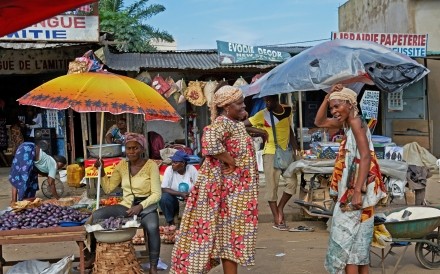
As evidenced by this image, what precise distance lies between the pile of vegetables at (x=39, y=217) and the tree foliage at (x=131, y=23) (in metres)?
17.1

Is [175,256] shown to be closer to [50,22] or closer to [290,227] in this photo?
[290,227]

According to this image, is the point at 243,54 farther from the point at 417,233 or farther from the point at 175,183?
the point at 417,233

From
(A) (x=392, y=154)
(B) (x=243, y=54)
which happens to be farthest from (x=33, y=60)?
(A) (x=392, y=154)

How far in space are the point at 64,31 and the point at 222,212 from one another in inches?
307

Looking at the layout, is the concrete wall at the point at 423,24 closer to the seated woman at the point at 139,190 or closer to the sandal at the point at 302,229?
the sandal at the point at 302,229

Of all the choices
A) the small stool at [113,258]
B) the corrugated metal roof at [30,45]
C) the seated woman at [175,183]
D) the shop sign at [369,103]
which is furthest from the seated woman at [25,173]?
the shop sign at [369,103]

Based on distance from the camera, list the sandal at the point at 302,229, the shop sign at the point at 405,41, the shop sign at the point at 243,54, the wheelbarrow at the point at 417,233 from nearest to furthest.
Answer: the wheelbarrow at the point at 417,233 → the sandal at the point at 302,229 → the shop sign at the point at 243,54 → the shop sign at the point at 405,41

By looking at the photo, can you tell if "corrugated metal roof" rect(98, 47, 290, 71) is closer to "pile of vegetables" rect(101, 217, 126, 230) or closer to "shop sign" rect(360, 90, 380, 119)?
"shop sign" rect(360, 90, 380, 119)

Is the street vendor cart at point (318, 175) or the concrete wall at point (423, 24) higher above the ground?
the concrete wall at point (423, 24)

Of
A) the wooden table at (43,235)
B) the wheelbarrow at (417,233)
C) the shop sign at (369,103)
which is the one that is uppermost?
the shop sign at (369,103)

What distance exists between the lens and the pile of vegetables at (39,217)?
4.73 metres

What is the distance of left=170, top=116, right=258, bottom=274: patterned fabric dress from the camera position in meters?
4.24

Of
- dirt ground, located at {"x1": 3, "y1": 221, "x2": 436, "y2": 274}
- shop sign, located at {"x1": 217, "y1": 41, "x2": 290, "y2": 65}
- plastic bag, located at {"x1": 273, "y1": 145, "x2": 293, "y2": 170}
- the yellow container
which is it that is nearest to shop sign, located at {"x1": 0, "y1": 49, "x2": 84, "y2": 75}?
the yellow container

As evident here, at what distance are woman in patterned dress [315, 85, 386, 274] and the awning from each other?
7.14 feet
